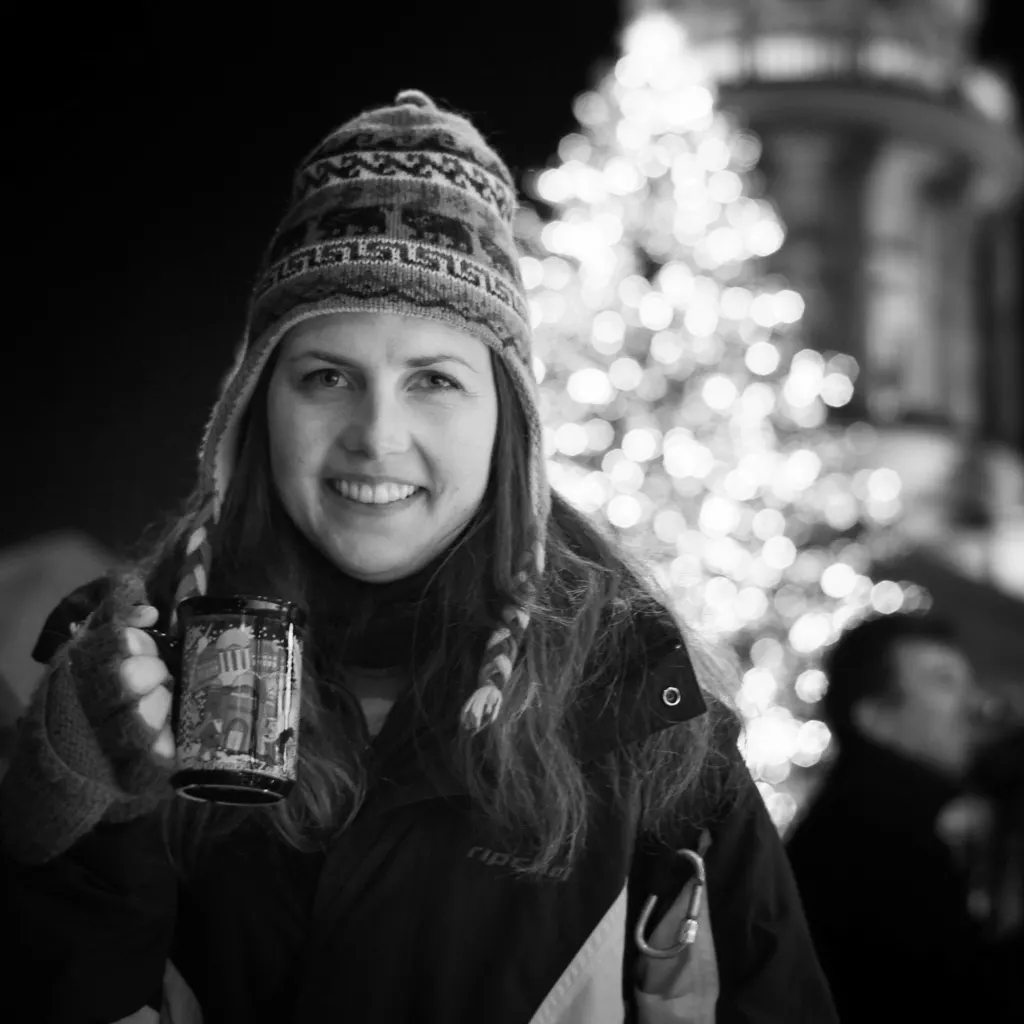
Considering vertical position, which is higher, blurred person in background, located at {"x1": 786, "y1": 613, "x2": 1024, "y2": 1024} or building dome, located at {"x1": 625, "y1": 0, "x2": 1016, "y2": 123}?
building dome, located at {"x1": 625, "y1": 0, "x2": 1016, "y2": 123}

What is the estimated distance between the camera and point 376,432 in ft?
6.59

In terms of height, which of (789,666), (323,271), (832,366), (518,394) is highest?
(832,366)

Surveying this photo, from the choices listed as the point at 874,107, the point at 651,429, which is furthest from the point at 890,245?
the point at 651,429

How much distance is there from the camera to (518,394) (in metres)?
2.21

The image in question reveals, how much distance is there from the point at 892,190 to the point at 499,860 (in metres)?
36.7

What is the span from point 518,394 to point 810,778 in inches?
383

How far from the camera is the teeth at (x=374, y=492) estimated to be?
6.71 ft

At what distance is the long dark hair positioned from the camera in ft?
6.67

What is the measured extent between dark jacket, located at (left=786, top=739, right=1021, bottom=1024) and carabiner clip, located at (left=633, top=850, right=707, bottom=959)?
1.81 metres

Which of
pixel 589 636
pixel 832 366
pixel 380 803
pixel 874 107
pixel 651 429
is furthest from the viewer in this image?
pixel 874 107

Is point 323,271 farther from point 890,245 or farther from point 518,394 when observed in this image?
point 890,245

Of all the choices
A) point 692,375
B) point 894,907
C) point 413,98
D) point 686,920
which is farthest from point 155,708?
point 692,375

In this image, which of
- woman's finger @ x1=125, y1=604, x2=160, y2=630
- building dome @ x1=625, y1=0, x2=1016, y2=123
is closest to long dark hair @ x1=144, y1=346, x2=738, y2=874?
woman's finger @ x1=125, y1=604, x2=160, y2=630

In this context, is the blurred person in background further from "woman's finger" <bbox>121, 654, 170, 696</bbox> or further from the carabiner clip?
"woman's finger" <bbox>121, 654, 170, 696</bbox>
